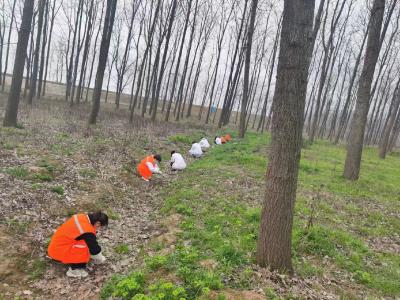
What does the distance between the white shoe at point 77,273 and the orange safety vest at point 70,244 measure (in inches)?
6.0

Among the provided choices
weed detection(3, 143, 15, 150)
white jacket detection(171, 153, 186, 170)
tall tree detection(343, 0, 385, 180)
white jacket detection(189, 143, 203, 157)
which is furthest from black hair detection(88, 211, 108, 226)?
tall tree detection(343, 0, 385, 180)

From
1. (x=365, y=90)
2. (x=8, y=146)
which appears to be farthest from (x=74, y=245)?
(x=365, y=90)

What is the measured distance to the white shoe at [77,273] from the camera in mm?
5422

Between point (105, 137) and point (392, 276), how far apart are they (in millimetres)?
12626

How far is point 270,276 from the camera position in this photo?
5.05m

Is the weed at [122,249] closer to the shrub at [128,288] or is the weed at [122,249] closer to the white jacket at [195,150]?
the shrub at [128,288]

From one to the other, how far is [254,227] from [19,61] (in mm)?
11886

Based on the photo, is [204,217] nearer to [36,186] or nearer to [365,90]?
[36,186]

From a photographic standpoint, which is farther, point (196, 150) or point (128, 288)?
point (196, 150)

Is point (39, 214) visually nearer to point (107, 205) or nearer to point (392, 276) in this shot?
point (107, 205)

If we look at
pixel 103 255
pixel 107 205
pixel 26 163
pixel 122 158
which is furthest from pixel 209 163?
pixel 103 255

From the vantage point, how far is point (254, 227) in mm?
7234

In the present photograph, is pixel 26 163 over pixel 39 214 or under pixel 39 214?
over

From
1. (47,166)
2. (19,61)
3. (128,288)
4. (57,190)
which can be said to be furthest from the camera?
(19,61)
